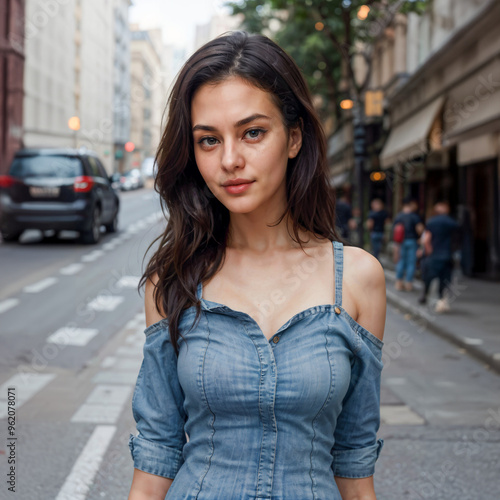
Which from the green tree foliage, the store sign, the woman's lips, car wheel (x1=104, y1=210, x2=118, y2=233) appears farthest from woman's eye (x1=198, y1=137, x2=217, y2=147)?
the store sign

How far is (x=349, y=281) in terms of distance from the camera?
1.75 metres

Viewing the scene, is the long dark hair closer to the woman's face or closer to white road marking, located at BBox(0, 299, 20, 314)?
the woman's face

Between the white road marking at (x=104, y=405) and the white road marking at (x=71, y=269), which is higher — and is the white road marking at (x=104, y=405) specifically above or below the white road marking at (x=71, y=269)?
below

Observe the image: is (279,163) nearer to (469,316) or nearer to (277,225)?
(277,225)

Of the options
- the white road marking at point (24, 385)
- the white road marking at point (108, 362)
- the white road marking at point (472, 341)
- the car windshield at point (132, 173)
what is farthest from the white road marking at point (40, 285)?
the car windshield at point (132, 173)

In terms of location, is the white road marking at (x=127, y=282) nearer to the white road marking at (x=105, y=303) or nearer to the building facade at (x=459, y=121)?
the white road marking at (x=105, y=303)

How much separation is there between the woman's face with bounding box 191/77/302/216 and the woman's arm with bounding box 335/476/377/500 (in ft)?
2.18

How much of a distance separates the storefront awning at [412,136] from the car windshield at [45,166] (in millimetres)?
8970

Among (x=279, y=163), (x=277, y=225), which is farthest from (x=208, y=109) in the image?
(x=277, y=225)

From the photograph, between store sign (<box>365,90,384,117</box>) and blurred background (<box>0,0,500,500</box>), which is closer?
blurred background (<box>0,0,500,500</box>)

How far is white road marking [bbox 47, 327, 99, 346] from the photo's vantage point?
320 inches

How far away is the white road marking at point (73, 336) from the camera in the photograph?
26.7ft

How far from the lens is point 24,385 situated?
638cm

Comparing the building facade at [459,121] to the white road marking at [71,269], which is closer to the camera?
the white road marking at [71,269]
